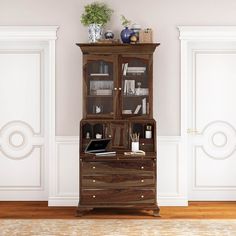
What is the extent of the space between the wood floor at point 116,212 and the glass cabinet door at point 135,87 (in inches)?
43.8

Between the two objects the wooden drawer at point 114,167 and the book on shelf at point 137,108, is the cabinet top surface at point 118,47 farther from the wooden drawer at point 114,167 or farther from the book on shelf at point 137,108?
the wooden drawer at point 114,167

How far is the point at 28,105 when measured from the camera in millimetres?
6105

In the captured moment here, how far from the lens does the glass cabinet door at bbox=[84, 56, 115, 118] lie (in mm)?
5531

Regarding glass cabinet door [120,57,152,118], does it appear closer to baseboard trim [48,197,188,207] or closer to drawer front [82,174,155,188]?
drawer front [82,174,155,188]

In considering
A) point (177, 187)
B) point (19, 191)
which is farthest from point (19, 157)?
point (177, 187)

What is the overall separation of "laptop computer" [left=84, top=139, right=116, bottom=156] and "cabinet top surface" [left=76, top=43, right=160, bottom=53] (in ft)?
3.35

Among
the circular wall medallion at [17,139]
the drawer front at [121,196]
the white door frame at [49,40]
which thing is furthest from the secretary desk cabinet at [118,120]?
the circular wall medallion at [17,139]

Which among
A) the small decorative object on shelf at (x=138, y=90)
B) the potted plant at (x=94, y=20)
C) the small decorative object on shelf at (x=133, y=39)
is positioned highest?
the potted plant at (x=94, y=20)

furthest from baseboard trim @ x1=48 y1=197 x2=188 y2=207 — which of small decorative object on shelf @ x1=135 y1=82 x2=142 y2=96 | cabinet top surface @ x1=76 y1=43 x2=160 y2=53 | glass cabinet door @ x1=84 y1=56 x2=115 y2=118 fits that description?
cabinet top surface @ x1=76 y1=43 x2=160 y2=53

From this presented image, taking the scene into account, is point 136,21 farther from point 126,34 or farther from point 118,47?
point 118,47

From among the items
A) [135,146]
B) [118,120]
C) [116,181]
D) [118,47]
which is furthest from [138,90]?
[116,181]

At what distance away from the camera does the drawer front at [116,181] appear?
5.35 metres

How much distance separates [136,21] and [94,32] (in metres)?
0.56

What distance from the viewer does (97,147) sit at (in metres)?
5.47
